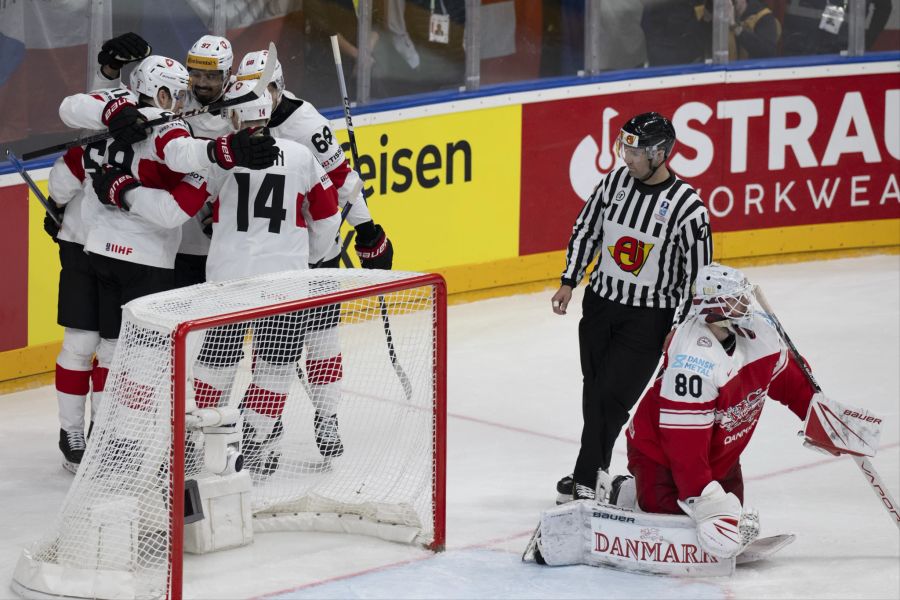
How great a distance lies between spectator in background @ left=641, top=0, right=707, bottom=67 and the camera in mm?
8406

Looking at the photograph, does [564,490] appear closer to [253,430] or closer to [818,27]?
[253,430]

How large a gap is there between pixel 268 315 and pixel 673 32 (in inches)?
190

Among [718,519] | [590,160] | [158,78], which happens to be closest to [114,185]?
[158,78]

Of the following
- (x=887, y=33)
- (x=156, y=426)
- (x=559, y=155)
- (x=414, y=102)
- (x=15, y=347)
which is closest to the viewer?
(x=156, y=426)

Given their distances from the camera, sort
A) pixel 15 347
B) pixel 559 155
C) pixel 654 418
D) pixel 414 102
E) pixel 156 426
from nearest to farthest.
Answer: pixel 156 426 → pixel 654 418 → pixel 15 347 → pixel 414 102 → pixel 559 155

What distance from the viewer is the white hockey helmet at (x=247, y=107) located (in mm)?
4883

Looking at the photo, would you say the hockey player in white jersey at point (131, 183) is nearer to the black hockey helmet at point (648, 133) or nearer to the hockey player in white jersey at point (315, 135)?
the hockey player in white jersey at point (315, 135)

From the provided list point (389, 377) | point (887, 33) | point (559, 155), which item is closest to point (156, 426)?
point (389, 377)

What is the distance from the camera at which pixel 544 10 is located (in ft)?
26.6

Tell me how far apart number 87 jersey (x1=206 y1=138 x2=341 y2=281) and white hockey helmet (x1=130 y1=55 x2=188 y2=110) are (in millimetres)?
317

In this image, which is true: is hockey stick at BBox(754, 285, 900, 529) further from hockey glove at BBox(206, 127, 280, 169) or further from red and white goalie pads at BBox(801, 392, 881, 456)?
hockey glove at BBox(206, 127, 280, 169)

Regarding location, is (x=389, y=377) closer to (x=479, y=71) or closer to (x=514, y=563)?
(x=514, y=563)

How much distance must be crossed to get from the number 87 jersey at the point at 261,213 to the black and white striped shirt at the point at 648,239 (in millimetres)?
889

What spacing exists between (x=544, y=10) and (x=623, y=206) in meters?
3.46
